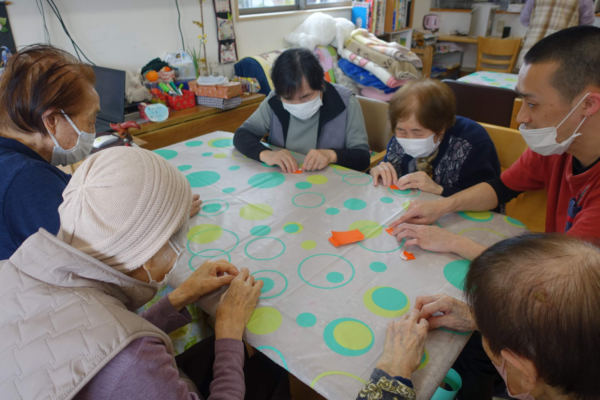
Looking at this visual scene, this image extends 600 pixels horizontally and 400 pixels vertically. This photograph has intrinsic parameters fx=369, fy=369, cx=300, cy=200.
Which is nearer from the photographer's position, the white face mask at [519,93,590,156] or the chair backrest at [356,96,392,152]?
the white face mask at [519,93,590,156]

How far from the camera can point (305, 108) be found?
1.81 meters

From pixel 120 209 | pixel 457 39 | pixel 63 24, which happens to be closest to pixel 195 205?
pixel 120 209

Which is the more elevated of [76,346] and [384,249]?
[76,346]

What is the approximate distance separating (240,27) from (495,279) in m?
3.53

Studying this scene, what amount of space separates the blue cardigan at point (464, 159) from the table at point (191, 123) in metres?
1.92

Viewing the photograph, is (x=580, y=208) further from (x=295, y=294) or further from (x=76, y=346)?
→ (x=76, y=346)

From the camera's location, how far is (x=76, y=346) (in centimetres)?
58

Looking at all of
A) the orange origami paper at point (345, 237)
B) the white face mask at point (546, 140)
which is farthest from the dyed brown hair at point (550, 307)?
the white face mask at point (546, 140)

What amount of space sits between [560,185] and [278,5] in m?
3.62

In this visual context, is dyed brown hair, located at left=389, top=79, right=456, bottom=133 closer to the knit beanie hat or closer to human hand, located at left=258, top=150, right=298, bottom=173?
human hand, located at left=258, top=150, right=298, bottom=173

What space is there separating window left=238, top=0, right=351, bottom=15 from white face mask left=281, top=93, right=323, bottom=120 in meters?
2.29

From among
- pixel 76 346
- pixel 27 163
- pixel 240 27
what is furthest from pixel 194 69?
pixel 76 346

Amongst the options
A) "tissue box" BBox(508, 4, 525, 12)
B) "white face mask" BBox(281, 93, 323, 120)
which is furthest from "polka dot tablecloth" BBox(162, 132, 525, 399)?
"tissue box" BBox(508, 4, 525, 12)

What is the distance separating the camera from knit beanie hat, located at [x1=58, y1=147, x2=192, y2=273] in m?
0.69
